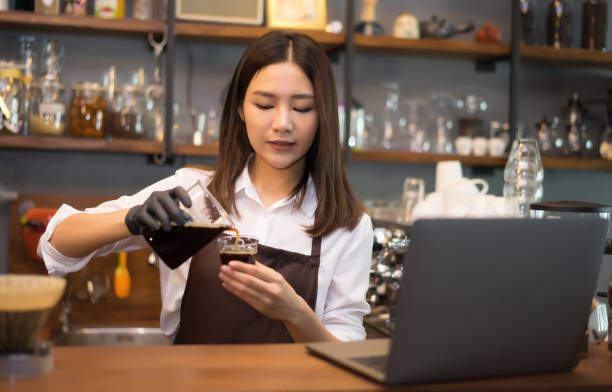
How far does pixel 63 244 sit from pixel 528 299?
0.98 metres

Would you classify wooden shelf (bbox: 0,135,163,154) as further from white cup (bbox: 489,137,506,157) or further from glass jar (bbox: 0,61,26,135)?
white cup (bbox: 489,137,506,157)

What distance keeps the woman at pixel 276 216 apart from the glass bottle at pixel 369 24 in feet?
5.26

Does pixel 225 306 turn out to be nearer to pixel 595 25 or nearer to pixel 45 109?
pixel 45 109

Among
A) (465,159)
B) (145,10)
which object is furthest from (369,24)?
(145,10)

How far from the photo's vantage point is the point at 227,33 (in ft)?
9.75

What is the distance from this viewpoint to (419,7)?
354cm

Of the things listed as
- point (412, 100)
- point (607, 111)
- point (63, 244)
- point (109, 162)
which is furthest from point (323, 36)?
point (63, 244)

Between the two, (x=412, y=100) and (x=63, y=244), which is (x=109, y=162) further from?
(x=63, y=244)

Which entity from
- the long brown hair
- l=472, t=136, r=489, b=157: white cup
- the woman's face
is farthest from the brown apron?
l=472, t=136, r=489, b=157: white cup

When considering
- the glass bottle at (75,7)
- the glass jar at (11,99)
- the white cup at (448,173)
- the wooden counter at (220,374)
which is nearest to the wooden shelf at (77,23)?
the glass bottle at (75,7)

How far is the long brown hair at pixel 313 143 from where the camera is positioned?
1614 millimetres

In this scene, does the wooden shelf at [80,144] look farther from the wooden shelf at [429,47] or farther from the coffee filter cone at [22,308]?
the coffee filter cone at [22,308]

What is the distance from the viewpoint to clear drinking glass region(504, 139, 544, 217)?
85.9 inches

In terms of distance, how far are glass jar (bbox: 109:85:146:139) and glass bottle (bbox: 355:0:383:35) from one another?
3.32ft
